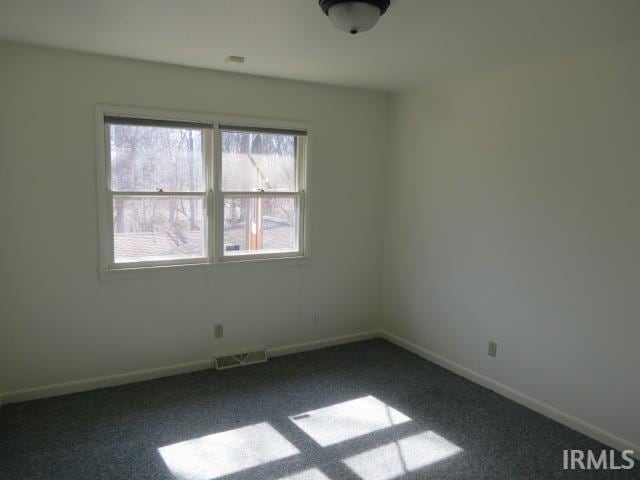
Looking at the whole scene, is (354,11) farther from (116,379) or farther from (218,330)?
(116,379)

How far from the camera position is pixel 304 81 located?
155 inches

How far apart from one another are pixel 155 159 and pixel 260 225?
39.2 inches

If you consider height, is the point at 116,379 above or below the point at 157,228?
below

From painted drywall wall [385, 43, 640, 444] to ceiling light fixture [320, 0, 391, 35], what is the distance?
156 cm

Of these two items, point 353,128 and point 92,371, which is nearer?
point 92,371

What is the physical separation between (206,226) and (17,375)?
163cm

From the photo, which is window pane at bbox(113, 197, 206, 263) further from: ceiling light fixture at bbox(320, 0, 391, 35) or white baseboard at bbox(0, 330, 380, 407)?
ceiling light fixture at bbox(320, 0, 391, 35)

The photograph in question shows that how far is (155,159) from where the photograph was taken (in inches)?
138

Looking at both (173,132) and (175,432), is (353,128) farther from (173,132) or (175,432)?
(175,432)

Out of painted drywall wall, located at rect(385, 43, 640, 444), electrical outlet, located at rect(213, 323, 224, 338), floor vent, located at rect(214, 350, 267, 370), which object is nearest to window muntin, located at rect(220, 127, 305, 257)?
electrical outlet, located at rect(213, 323, 224, 338)

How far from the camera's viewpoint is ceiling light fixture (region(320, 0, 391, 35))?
2025mm

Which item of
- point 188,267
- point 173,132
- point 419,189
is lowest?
point 188,267

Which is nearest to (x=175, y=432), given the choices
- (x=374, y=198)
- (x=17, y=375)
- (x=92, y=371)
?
(x=92, y=371)

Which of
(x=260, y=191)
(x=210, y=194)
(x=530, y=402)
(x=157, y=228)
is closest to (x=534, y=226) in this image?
(x=530, y=402)
